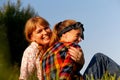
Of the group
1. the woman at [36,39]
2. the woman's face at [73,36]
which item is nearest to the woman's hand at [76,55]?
the woman's face at [73,36]

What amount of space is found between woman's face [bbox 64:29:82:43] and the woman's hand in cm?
18

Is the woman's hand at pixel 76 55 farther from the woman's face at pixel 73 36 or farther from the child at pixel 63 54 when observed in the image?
the woman's face at pixel 73 36

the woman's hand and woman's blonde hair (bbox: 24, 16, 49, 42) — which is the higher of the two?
woman's blonde hair (bbox: 24, 16, 49, 42)

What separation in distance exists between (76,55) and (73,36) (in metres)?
0.34

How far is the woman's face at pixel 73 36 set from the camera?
4453 millimetres

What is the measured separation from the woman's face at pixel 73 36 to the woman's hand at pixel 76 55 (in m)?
0.18

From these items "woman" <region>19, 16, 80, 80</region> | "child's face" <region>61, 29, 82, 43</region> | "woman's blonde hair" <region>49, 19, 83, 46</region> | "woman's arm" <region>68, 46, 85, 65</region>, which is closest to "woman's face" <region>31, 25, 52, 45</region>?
"woman" <region>19, 16, 80, 80</region>

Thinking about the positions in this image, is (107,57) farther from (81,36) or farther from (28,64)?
(28,64)

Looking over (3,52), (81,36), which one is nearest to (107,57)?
(81,36)

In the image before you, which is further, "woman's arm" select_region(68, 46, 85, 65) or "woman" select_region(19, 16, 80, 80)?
Result: "woman" select_region(19, 16, 80, 80)

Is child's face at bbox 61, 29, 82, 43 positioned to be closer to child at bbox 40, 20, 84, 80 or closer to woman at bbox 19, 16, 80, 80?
child at bbox 40, 20, 84, 80

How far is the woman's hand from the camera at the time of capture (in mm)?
4195

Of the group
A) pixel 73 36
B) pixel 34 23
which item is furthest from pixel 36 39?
pixel 73 36

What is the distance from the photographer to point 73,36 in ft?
14.7
